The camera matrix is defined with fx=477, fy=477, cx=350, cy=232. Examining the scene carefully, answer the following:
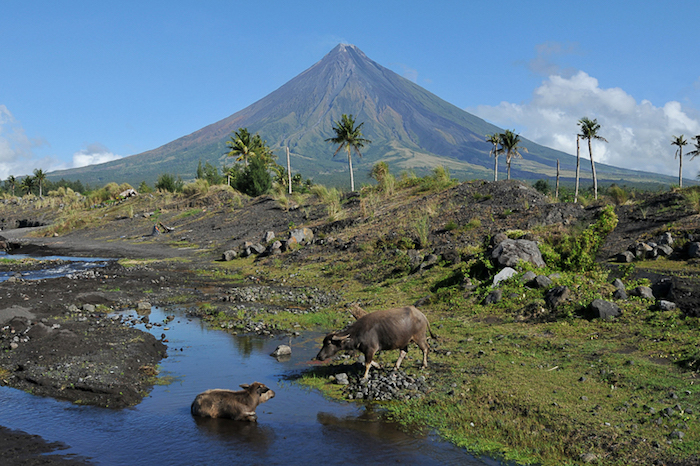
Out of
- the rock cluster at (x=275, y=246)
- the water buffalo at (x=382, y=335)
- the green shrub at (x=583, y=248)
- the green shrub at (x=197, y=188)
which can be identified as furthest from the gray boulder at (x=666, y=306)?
the green shrub at (x=197, y=188)

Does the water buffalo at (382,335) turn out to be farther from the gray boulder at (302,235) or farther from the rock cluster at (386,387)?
the gray boulder at (302,235)

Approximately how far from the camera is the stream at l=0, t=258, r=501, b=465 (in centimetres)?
718

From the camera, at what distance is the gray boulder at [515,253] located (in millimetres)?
16359

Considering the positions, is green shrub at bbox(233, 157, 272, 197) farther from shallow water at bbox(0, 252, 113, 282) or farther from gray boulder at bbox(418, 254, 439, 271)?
gray boulder at bbox(418, 254, 439, 271)

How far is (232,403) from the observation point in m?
8.52

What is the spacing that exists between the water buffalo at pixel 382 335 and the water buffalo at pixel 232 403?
2095 millimetres

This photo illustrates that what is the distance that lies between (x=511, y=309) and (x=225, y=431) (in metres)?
9.19

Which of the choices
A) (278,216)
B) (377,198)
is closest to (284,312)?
(377,198)

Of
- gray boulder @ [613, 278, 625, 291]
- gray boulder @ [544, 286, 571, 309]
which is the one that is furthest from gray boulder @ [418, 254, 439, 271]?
gray boulder @ [613, 278, 625, 291]

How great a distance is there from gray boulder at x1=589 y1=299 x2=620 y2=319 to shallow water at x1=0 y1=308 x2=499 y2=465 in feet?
22.8

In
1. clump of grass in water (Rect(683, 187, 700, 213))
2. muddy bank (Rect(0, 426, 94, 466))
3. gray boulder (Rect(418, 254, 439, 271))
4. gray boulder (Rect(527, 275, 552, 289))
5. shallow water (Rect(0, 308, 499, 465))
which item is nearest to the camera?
muddy bank (Rect(0, 426, 94, 466))

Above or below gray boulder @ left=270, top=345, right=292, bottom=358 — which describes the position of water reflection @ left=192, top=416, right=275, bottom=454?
below

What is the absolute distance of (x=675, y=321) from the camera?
11.2 m

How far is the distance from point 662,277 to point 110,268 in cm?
2652
